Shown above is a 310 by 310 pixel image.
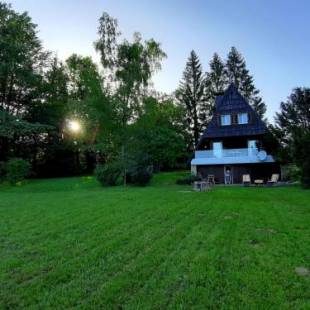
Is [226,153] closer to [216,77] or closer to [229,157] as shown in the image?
[229,157]

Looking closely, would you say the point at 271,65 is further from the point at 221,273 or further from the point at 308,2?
the point at 221,273

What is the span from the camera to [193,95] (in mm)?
41688

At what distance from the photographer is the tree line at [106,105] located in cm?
2152

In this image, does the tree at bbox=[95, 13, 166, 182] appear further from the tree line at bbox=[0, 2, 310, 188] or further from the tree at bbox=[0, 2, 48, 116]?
the tree at bbox=[0, 2, 48, 116]

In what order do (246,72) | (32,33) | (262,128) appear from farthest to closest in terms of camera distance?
(246,72)
(32,33)
(262,128)

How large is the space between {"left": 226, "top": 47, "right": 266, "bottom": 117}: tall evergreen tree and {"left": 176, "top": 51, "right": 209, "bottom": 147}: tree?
4307mm

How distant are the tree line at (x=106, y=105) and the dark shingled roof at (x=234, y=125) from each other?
292 cm

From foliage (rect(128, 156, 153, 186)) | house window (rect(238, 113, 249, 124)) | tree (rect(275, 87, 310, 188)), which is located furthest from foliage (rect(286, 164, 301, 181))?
foliage (rect(128, 156, 153, 186))

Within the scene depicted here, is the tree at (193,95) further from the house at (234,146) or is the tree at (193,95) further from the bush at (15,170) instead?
the bush at (15,170)

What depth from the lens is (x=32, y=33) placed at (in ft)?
108

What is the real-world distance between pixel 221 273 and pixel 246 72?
4275cm

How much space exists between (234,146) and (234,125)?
1782 mm

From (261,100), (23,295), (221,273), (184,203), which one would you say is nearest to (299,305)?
(221,273)

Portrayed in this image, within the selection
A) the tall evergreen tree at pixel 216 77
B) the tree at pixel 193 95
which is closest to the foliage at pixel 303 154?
the tree at pixel 193 95
